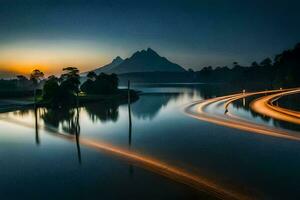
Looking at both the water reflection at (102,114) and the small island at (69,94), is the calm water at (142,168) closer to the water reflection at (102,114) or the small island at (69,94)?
the water reflection at (102,114)

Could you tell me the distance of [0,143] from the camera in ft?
84.2

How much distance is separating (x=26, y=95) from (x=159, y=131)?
180 ft

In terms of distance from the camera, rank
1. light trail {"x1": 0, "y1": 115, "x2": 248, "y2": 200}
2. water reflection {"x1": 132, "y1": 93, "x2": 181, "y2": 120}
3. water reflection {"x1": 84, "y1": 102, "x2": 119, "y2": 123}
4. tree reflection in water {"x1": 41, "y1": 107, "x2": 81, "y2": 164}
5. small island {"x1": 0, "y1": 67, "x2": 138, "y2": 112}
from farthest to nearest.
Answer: small island {"x1": 0, "y1": 67, "x2": 138, "y2": 112} < water reflection {"x1": 132, "y1": 93, "x2": 181, "y2": 120} < water reflection {"x1": 84, "y1": 102, "x2": 119, "y2": 123} < tree reflection in water {"x1": 41, "y1": 107, "x2": 81, "y2": 164} < light trail {"x1": 0, "y1": 115, "x2": 248, "y2": 200}

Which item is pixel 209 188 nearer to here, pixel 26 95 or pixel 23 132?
pixel 23 132

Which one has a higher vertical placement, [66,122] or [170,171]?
[66,122]

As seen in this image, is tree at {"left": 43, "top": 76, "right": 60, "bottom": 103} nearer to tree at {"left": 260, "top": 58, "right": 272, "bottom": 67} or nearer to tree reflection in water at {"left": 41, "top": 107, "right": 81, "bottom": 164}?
tree reflection in water at {"left": 41, "top": 107, "right": 81, "bottom": 164}

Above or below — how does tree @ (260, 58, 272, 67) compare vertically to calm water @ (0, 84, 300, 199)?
above

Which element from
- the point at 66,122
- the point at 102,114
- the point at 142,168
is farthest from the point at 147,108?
the point at 142,168

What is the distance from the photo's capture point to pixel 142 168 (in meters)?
16.4

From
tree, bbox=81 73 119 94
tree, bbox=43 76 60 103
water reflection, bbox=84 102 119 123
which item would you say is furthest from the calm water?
tree, bbox=81 73 119 94

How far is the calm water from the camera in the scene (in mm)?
13211

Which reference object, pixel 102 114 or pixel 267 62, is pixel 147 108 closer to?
pixel 102 114

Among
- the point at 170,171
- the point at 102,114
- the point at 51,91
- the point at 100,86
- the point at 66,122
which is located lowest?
the point at 170,171

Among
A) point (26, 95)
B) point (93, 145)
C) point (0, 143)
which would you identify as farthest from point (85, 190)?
point (26, 95)
